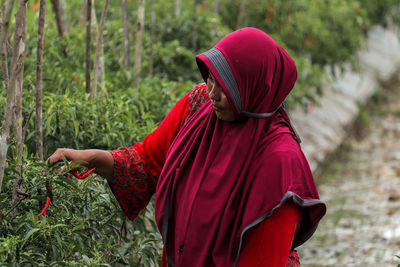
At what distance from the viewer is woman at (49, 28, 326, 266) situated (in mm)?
1679

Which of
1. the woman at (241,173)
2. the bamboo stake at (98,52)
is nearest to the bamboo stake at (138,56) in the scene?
the bamboo stake at (98,52)

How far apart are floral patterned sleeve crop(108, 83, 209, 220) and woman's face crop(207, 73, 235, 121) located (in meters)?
0.24

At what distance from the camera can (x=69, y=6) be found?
5.14m

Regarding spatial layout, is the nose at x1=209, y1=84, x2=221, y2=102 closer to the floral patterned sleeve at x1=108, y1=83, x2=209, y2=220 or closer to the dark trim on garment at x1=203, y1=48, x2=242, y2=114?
the dark trim on garment at x1=203, y1=48, x2=242, y2=114

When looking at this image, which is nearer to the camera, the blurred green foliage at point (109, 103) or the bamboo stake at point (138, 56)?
the blurred green foliage at point (109, 103)

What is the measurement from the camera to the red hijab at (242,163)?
1682 mm

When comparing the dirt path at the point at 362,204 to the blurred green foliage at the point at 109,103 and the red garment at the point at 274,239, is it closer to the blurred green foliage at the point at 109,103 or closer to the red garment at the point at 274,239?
the blurred green foliage at the point at 109,103

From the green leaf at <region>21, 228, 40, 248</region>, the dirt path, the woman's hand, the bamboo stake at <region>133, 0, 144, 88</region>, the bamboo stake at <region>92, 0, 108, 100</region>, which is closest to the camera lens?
the green leaf at <region>21, 228, 40, 248</region>

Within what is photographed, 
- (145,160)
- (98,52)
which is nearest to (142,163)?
(145,160)

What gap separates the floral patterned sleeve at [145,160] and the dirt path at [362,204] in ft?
6.08

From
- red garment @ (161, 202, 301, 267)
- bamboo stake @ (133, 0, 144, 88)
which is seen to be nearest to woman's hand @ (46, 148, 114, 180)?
red garment @ (161, 202, 301, 267)

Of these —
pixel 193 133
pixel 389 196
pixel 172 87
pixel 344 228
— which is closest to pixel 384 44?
pixel 389 196

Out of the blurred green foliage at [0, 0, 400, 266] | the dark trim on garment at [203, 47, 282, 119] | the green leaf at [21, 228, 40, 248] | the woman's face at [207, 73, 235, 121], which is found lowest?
the blurred green foliage at [0, 0, 400, 266]

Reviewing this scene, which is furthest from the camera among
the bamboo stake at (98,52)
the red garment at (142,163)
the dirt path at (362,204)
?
the dirt path at (362,204)
